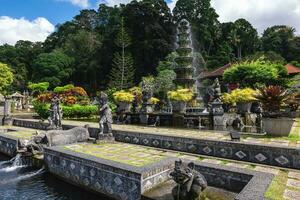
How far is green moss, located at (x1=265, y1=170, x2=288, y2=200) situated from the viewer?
3.93 meters

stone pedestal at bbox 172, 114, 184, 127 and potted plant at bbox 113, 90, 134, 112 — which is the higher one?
potted plant at bbox 113, 90, 134, 112

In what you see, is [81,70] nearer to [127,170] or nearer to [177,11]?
[177,11]

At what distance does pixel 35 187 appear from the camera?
670 centimetres

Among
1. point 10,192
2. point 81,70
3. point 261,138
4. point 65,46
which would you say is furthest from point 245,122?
point 65,46

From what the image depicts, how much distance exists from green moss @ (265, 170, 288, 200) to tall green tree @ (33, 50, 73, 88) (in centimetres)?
4075

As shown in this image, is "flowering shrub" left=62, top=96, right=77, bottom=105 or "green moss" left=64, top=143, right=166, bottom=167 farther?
"flowering shrub" left=62, top=96, right=77, bottom=105

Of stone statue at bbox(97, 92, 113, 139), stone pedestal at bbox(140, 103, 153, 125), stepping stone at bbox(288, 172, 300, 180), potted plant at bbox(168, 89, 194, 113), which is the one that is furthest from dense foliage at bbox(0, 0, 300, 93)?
stepping stone at bbox(288, 172, 300, 180)

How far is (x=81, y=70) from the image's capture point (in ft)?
144

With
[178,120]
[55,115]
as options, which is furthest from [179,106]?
[55,115]

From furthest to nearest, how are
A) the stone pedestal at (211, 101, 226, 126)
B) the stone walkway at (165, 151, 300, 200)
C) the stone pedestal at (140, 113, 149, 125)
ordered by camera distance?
the stone pedestal at (140, 113, 149, 125), the stone pedestal at (211, 101, 226, 126), the stone walkway at (165, 151, 300, 200)

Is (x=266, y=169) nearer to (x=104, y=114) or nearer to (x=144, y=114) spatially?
(x=104, y=114)

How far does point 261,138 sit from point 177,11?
3436 cm

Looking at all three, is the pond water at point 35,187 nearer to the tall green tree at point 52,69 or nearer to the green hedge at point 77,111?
the green hedge at point 77,111

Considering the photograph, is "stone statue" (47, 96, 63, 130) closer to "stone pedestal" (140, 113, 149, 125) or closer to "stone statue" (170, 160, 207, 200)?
"stone pedestal" (140, 113, 149, 125)
